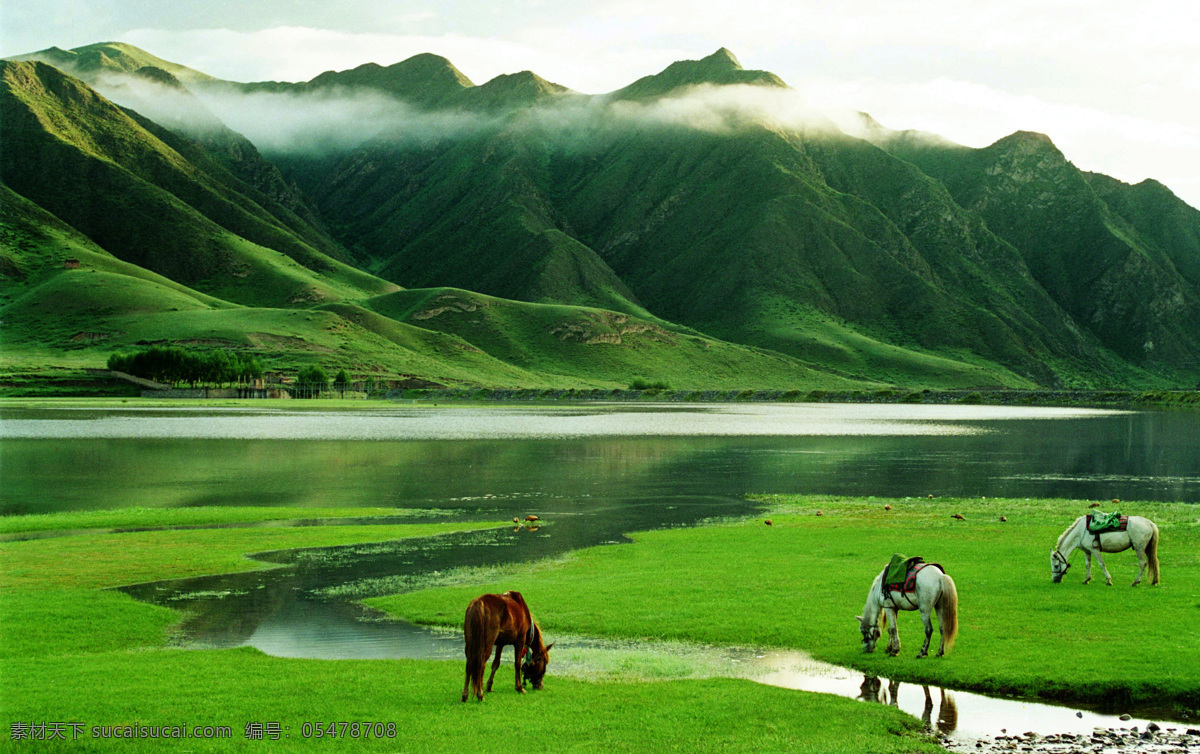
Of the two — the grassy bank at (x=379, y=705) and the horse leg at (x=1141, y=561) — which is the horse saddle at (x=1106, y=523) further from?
the grassy bank at (x=379, y=705)

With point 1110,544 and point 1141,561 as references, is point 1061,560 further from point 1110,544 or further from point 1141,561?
point 1141,561

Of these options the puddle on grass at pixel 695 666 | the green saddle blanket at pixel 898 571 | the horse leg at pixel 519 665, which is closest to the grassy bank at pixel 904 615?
the puddle on grass at pixel 695 666

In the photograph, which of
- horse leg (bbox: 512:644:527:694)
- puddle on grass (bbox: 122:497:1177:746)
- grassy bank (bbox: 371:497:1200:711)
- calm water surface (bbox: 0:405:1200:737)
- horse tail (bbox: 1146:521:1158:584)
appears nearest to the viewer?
horse leg (bbox: 512:644:527:694)

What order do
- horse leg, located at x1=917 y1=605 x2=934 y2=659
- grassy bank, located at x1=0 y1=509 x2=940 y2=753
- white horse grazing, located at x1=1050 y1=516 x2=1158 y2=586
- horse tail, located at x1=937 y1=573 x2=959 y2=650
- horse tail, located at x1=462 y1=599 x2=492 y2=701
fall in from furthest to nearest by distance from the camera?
white horse grazing, located at x1=1050 y1=516 x2=1158 y2=586, horse leg, located at x1=917 y1=605 x2=934 y2=659, horse tail, located at x1=937 y1=573 x2=959 y2=650, horse tail, located at x1=462 y1=599 x2=492 y2=701, grassy bank, located at x1=0 y1=509 x2=940 y2=753

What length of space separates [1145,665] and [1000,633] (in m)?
3.22

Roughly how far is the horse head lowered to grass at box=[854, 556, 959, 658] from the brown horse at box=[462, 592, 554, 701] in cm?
698

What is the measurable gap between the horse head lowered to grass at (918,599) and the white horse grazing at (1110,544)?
27.0 ft

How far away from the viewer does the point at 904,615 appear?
2420 cm

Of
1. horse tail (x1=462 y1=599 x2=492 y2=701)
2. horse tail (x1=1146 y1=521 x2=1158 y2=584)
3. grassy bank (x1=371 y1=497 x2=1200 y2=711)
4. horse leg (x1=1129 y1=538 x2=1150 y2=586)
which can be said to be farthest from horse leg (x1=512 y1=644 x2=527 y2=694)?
horse tail (x1=1146 y1=521 x2=1158 y2=584)

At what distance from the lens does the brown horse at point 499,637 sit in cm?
1645

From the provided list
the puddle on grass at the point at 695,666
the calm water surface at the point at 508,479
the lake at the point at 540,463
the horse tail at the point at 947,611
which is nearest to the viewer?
the puddle on grass at the point at 695,666

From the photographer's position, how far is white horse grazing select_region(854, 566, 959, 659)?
64.1 feet

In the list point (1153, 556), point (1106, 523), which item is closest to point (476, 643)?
point (1106, 523)

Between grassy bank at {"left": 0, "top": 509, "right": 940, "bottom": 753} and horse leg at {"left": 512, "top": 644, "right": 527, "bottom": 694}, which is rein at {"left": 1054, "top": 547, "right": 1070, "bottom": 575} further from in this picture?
horse leg at {"left": 512, "top": 644, "right": 527, "bottom": 694}
